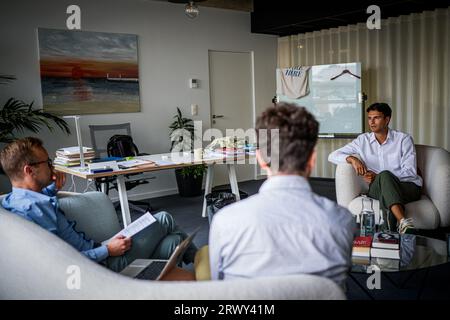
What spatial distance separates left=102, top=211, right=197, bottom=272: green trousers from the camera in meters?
2.14

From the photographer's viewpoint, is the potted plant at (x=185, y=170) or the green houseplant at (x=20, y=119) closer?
the green houseplant at (x=20, y=119)

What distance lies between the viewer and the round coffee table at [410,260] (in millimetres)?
2211

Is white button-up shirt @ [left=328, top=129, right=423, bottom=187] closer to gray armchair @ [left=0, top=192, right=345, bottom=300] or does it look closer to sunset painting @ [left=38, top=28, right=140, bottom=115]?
gray armchair @ [left=0, top=192, right=345, bottom=300]

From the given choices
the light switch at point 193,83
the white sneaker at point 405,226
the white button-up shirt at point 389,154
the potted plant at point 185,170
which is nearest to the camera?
the white sneaker at point 405,226

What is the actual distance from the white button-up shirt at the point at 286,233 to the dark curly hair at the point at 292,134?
5cm

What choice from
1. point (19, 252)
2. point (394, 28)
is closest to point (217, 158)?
point (19, 252)

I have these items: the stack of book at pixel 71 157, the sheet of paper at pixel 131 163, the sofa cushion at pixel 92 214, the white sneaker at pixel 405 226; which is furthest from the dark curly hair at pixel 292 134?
the stack of book at pixel 71 157

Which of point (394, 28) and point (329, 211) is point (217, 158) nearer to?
point (329, 211)

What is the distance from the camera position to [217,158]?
4.12 meters

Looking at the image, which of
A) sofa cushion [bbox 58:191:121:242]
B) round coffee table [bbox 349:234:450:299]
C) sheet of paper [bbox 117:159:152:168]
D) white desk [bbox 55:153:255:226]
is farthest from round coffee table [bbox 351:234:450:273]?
sheet of paper [bbox 117:159:152:168]

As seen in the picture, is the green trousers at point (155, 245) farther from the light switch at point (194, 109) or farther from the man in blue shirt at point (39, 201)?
the light switch at point (194, 109)

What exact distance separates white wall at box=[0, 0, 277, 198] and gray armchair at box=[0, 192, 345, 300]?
11.2ft

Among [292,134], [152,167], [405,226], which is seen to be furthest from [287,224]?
[152,167]

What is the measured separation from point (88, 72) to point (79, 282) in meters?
4.41
